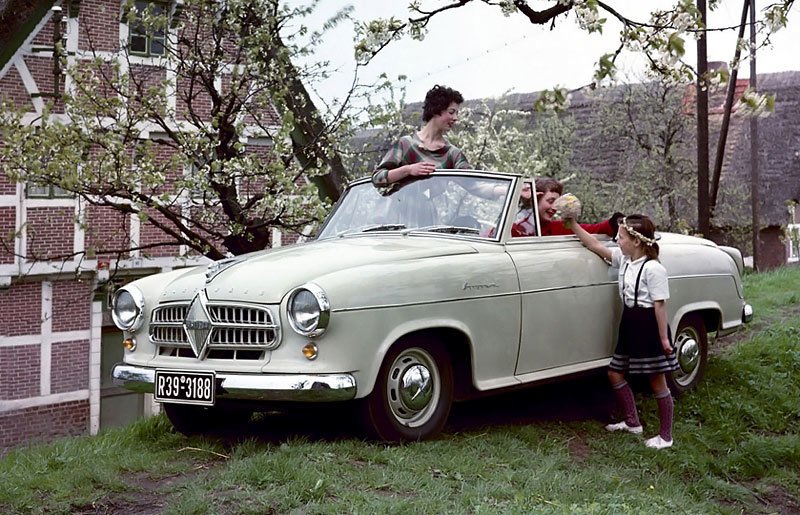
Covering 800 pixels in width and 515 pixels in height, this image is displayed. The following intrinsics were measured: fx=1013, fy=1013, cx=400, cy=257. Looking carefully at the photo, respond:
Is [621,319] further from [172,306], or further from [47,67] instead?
[47,67]

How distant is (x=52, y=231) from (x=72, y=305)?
160 centimetres

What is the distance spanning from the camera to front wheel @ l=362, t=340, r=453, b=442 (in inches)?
217

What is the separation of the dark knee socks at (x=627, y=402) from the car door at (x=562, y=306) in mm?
202

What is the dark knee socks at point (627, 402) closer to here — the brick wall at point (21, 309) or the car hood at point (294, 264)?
the car hood at point (294, 264)

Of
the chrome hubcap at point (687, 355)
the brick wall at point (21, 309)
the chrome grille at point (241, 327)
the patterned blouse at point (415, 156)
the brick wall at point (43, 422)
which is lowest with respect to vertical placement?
the brick wall at point (43, 422)

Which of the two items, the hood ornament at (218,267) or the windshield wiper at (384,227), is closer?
the hood ornament at (218,267)

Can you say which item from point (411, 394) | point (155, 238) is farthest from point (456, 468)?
point (155, 238)

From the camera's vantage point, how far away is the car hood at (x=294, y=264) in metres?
5.43

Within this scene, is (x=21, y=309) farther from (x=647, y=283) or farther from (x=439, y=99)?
(x=647, y=283)

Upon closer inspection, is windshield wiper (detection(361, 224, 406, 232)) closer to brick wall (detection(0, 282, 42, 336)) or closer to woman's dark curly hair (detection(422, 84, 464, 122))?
woman's dark curly hair (detection(422, 84, 464, 122))

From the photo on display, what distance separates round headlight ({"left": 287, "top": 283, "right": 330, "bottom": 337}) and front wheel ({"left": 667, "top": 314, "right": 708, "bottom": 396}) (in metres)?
3.57

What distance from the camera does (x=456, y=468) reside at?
533 cm

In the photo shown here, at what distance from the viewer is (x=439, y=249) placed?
19.7 ft

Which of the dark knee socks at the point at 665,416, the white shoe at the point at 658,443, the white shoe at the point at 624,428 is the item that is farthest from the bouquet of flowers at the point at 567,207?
the white shoe at the point at 658,443
